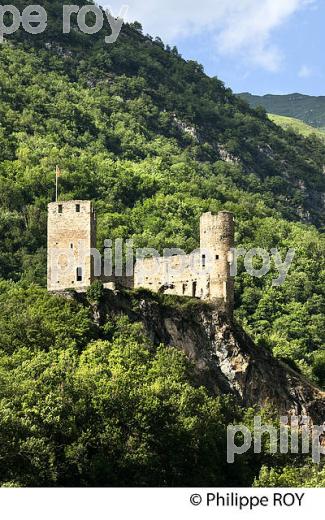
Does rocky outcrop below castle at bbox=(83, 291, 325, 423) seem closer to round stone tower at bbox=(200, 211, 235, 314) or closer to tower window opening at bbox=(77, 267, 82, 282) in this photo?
round stone tower at bbox=(200, 211, 235, 314)

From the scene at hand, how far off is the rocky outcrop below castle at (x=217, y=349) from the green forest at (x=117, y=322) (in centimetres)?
169

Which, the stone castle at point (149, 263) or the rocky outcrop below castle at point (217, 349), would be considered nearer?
the stone castle at point (149, 263)

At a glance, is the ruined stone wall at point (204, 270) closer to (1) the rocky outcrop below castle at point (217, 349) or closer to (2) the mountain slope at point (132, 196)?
(1) the rocky outcrop below castle at point (217, 349)

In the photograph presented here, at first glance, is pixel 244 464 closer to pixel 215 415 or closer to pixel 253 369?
pixel 215 415

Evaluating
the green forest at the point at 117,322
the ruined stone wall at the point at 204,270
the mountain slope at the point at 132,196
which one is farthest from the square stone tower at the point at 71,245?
the mountain slope at the point at 132,196

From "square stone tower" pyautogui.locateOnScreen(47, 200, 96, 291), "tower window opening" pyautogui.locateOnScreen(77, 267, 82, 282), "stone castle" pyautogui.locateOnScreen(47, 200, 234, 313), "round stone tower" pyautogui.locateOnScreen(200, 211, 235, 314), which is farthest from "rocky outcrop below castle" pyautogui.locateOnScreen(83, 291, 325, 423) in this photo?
"square stone tower" pyautogui.locateOnScreen(47, 200, 96, 291)

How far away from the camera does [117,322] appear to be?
7612 cm

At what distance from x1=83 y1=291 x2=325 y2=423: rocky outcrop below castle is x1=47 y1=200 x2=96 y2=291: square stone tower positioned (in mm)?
2342

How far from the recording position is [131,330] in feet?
250

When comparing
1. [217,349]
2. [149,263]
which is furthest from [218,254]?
[217,349]

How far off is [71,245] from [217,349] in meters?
12.7

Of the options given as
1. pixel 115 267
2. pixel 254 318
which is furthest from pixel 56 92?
pixel 115 267

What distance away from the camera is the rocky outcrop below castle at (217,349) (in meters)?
78.1

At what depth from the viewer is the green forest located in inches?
2530
